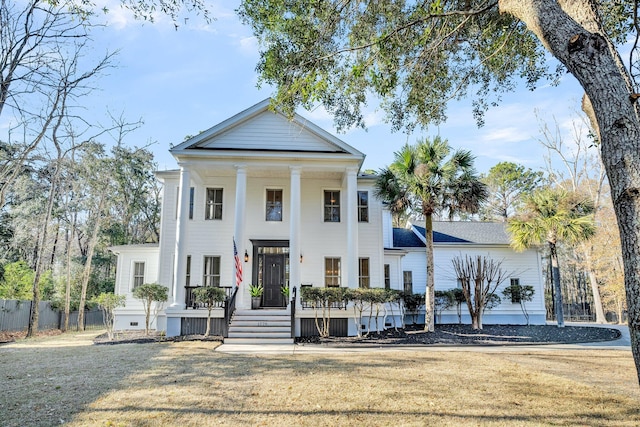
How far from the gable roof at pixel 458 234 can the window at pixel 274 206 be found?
7389mm

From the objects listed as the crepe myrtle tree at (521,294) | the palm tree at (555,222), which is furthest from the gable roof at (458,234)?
the crepe myrtle tree at (521,294)

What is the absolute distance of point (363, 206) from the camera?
55.8 feet

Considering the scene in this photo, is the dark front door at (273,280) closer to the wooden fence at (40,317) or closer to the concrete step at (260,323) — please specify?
the concrete step at (260,323)

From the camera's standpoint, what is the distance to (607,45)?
375cm

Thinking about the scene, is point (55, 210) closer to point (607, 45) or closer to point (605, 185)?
point (607, 45)

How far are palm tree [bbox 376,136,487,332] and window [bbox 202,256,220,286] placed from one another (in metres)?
7.25

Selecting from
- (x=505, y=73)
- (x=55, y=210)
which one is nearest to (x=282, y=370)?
(x=505, y=73)

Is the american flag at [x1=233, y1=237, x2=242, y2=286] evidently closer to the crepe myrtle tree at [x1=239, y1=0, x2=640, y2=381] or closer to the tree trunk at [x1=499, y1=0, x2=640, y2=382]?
the crepe myrtle tree at [x1=239, y1=0, x2=640, y2=381]

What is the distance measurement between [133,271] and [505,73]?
636 inches

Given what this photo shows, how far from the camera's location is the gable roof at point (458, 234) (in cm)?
2088

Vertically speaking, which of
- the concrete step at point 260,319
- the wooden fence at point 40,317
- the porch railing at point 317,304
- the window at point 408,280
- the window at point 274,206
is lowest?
the wooden fence at point 40,317

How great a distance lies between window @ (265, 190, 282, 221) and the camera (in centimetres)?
1628

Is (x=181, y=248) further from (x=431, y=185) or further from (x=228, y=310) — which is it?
(x=431, y=185)

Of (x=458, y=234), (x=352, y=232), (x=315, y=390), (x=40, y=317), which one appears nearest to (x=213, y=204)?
(x=352, y=232)
